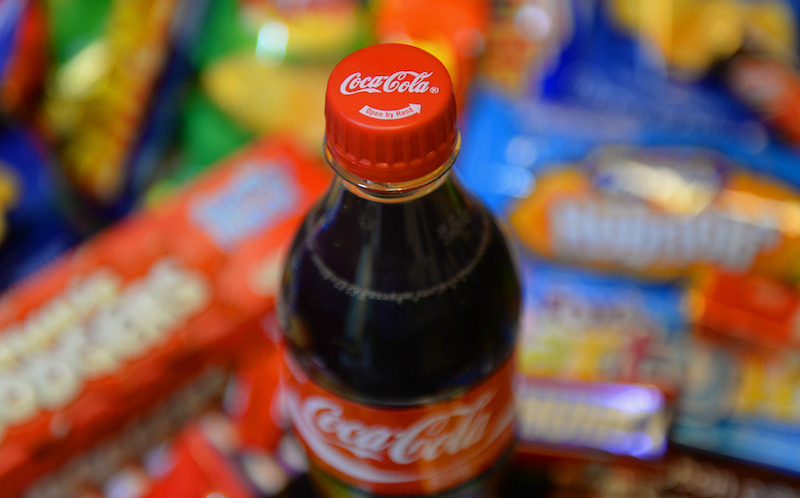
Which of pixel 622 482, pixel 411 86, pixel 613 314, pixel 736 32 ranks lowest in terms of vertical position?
pixel 622 482

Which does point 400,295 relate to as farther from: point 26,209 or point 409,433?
point 26,209

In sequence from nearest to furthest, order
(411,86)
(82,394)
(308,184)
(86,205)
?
(411,86)
(82,394)
(308,184)
(86,205)

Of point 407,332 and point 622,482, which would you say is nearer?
point 407,332

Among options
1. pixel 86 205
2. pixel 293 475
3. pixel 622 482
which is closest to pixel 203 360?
pixel 293 475

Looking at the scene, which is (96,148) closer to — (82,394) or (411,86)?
(82,394)

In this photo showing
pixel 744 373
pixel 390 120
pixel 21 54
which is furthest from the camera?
pixel 21 54

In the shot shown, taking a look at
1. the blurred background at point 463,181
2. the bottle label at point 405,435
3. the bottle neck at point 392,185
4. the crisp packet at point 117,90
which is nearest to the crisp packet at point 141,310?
the blurred background at point 463,181

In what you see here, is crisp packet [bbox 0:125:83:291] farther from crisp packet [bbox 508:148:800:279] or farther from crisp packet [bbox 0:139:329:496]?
crisp packet [bbox 508:148:800:279]

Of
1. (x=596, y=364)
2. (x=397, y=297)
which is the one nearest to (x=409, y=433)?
(x=397, y=297)

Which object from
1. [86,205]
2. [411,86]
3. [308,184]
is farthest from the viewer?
[86,205]
